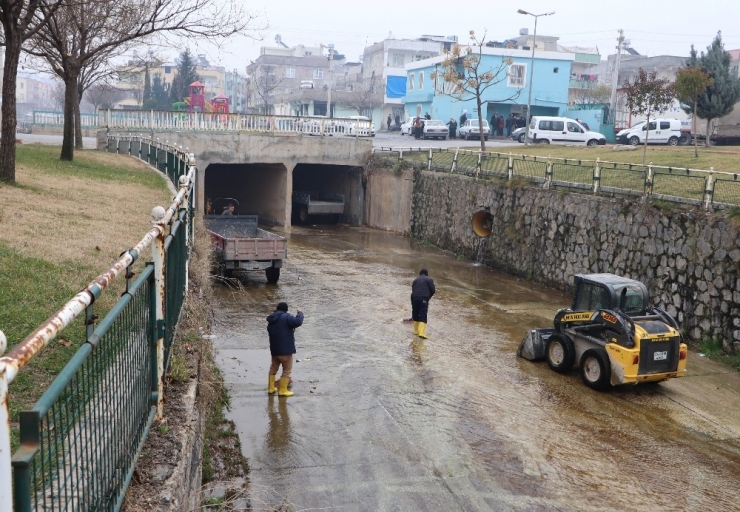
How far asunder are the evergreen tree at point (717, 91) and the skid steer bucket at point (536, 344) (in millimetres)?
24813

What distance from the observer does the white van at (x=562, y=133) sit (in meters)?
42.5

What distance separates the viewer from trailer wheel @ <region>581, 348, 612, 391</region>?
12508 millimetres

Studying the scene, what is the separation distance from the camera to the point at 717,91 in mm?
36438

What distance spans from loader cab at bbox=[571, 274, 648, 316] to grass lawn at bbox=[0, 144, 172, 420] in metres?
7.84

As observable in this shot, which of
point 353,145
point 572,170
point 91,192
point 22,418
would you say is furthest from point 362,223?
point 22,418

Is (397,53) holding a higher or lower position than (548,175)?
higher

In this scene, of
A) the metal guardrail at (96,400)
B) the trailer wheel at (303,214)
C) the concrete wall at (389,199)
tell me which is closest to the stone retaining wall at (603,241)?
the concrete wall at (389,199)

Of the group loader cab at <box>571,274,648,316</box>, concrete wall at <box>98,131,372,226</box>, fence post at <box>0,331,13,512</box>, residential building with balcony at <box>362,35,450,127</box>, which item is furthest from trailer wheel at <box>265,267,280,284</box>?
residential building with balcony at <box>362,35,450,127</box>

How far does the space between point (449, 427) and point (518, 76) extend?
49.7m

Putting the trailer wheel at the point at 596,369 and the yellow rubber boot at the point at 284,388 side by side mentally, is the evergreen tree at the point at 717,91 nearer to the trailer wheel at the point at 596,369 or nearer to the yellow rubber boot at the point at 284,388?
the trailer wheel at the point at 596,369

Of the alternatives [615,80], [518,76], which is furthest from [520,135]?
[518,76]

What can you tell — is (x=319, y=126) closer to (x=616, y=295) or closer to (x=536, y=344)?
(x=536, y=344)

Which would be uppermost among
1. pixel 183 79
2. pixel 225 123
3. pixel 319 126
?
pixel 183 79

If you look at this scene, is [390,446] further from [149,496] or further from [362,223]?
[362,223]
